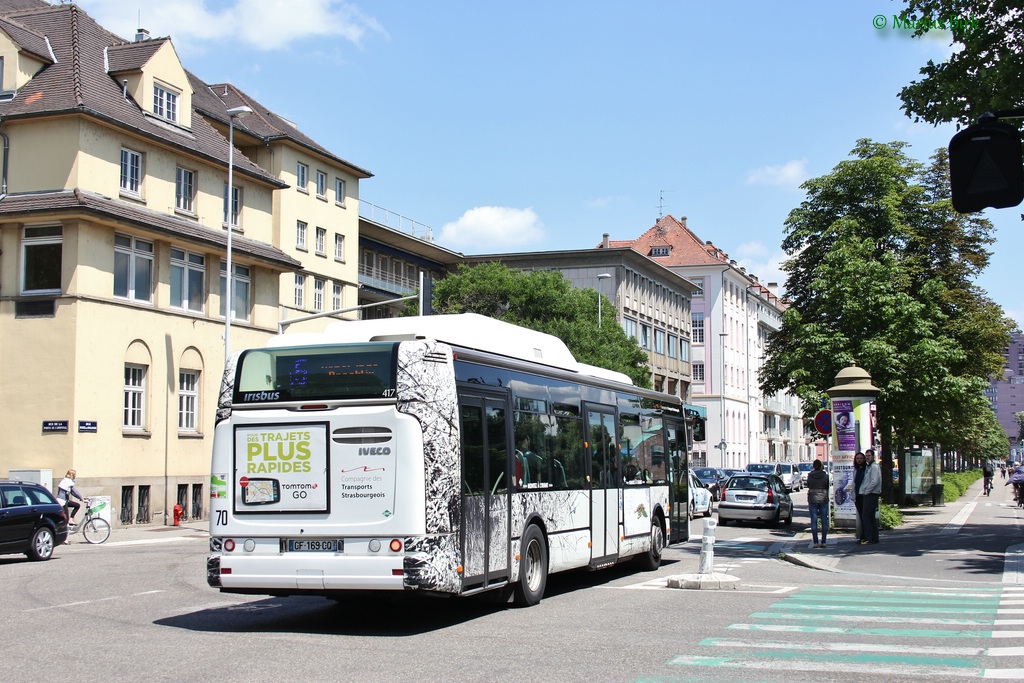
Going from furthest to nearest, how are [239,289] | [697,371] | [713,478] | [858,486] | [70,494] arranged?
[697,371]
[713,478]
[239,289]
[70,494]
[858,486]

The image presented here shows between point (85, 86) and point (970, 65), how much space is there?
25.7 metres

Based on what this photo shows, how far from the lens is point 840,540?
2530 centimetres

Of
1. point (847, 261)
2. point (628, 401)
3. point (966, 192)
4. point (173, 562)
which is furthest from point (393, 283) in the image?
point (966, 192)

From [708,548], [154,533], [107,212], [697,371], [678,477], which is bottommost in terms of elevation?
[154,533]

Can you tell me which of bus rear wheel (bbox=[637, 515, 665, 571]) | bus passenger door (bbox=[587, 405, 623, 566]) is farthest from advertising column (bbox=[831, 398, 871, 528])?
bus passenger door (bbox=[587, 405, 623, 566])

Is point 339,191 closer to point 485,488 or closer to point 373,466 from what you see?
point 485,488

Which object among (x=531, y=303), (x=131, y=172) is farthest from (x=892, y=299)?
(x=531, y=303)

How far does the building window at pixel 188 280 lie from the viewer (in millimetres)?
37312

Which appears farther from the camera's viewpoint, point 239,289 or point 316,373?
point 239,289

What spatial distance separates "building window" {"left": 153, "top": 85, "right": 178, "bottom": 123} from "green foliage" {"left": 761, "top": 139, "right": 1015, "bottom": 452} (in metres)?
21.3

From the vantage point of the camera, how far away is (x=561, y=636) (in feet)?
36.0

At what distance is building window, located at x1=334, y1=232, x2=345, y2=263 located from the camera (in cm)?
5075

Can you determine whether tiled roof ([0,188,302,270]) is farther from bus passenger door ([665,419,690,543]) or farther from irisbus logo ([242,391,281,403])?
irisbus logo ([242,391,281,403])

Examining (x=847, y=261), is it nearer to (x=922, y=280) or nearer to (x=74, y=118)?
(x=922, y=280)
